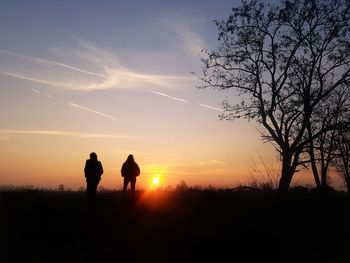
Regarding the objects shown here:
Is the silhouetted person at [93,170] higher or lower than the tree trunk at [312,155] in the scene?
lower

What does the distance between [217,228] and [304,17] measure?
55.7 ft

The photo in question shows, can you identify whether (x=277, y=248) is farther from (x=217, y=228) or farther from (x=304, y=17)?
(x=304, y=17)

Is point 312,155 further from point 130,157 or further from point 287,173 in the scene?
point 130,157

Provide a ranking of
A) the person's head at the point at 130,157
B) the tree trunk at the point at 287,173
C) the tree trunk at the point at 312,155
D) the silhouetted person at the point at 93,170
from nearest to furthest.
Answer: the silhouetted person at the point at 93,170 → the person's head at the point at 130,157 → the tree trunk at the point at 287,173 → the tree trunk at the point at 312,155

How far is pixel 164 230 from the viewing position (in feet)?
75.2

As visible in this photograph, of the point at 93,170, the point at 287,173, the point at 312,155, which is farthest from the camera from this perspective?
the point at 312,155

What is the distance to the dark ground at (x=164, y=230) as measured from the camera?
20281mm

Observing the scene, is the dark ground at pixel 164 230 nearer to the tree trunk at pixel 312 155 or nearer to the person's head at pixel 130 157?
the person's head at pixel 130 157

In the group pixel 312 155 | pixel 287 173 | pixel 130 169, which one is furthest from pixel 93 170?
pixel 312 155

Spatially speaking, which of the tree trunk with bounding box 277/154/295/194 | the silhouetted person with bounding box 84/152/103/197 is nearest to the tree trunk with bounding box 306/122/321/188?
the tree trunk with bounding box 277/154/295/194

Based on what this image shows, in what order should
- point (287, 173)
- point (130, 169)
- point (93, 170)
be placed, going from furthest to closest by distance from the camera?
point (287, 173) → point (130, 169) → point (93, 170)

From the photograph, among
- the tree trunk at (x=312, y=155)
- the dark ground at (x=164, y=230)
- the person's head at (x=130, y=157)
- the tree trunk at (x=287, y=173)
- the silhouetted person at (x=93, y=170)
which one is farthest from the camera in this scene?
the tree trunk at (x=312, y=155)

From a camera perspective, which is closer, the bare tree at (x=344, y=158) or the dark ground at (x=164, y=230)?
the dark ground at (x=164, y=230)

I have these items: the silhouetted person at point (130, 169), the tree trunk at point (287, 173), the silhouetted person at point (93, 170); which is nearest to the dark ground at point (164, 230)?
the silhouetted person at point (93, 170)
